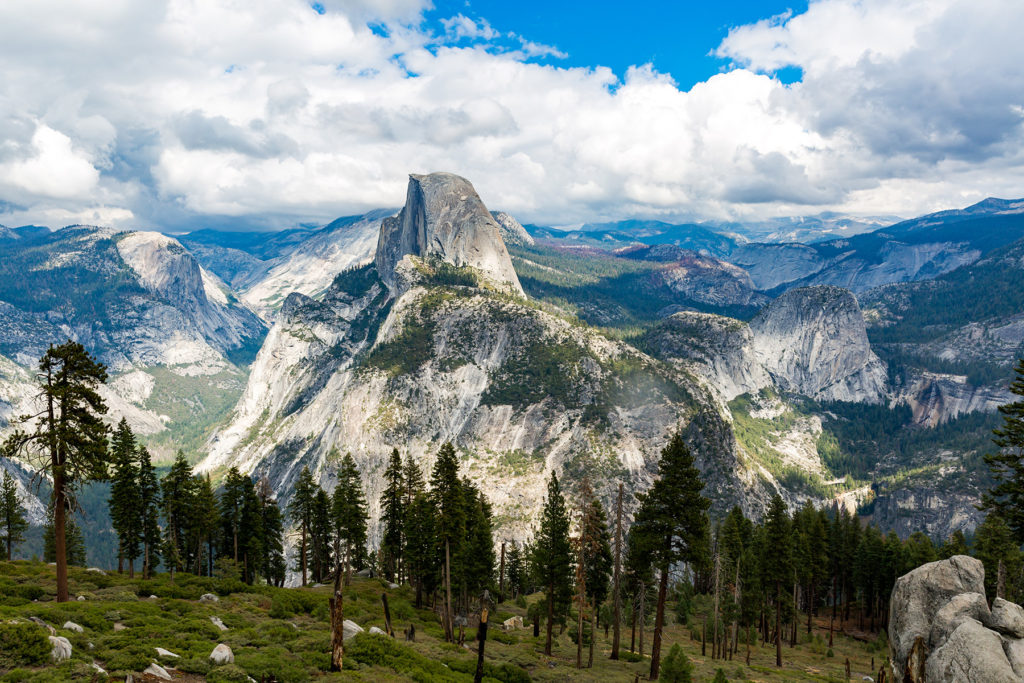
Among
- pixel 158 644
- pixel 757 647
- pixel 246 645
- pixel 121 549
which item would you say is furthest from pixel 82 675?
pixel 757 647

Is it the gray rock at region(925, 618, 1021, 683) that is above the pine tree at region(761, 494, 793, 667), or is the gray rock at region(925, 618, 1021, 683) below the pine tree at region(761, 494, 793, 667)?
above

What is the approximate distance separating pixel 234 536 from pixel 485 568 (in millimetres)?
36607

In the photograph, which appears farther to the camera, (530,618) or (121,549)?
(530,618)

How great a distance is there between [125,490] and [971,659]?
7304 centimetres

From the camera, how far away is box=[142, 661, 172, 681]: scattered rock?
2235 centimetres

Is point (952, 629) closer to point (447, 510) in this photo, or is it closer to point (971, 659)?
point (971, 659)

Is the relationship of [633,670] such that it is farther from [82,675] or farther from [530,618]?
[82,675]

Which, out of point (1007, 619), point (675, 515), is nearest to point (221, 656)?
point (675, 515)

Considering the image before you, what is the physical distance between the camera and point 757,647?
67000 millimetres

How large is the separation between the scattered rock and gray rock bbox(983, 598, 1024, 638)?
121 feet

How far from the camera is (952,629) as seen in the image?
2619 centimetres

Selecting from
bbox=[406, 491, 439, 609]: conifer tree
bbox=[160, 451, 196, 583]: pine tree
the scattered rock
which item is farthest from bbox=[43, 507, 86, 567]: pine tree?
the scattered rock

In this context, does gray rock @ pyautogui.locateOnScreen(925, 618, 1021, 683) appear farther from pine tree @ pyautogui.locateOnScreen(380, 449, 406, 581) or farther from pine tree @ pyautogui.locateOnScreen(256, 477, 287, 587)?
pine tree @ pyautogui.locateOnScreen(256, 477, 287, 587)

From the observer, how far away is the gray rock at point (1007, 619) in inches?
945
